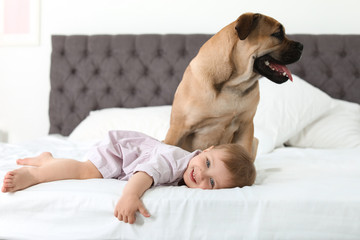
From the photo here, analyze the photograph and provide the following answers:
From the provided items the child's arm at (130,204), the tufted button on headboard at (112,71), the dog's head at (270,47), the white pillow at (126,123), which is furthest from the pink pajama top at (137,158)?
the tufted button on headboard at (112,71)

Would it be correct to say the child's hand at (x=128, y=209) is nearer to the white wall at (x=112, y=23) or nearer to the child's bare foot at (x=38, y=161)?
the child's bare foot at (x=38, y=161)

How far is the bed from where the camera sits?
0.92 metres

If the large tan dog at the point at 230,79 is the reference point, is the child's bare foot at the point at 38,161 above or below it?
below

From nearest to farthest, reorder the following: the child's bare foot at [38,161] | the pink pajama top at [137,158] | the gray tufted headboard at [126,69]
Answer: the pink pajama top at [137,158] → the child's bare foot at [38,161] → the gray tufted headboard at [126,69]

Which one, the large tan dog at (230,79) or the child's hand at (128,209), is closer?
the child's hand at (128,209)

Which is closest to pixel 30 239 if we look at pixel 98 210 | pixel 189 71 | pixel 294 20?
pixel 98 210

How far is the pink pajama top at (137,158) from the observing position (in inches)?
44.6

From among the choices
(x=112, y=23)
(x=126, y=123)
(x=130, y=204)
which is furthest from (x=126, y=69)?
(x=130, y=204)

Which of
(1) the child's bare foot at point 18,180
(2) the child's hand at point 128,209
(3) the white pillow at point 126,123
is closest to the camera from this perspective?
(2) the child's hand at point 128,209

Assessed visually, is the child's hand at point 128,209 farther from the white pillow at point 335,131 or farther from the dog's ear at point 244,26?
the white pillow at point 335,131

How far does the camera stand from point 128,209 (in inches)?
35.6

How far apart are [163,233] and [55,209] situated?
0.97 feet


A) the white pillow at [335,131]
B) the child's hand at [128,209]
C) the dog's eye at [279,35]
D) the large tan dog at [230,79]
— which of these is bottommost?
the white pillow at [335,131]

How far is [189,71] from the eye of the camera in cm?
154
